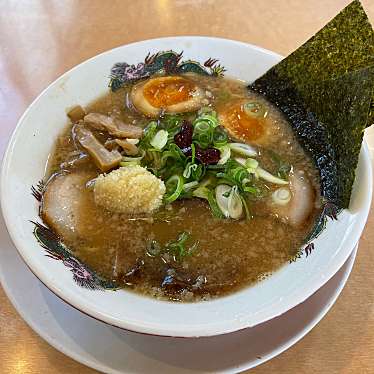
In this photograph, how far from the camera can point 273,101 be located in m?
1.62

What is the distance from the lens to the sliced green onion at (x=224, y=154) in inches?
54.7

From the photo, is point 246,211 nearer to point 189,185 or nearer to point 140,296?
point 189,185

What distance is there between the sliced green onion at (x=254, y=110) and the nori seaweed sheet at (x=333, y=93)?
6 cm

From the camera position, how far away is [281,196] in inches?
53.2

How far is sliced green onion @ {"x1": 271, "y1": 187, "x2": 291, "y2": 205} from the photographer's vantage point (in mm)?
1341

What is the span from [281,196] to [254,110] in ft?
1.19

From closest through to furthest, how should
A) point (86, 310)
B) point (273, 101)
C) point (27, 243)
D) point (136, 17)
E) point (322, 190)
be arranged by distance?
point (86, 310) → point (27, 243) → point (322, 190) → point (273, 101) → point (136, 17)

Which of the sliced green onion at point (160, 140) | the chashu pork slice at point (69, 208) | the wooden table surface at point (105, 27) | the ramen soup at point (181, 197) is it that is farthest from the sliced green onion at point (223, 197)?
the wooden table surface at point (105, 27)

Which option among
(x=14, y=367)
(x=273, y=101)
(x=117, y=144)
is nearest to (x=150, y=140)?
(x=117, y=144)

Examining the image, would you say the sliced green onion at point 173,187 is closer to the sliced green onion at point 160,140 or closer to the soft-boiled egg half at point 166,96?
the sliced green onion at point 160,140

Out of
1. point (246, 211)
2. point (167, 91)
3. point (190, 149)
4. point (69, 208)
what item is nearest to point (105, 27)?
point (167, 91)

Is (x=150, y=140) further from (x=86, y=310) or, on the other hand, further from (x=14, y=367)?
(x=14, y=367)

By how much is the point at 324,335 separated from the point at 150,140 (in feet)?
2.30

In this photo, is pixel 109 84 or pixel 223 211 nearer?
pixel 223 211
